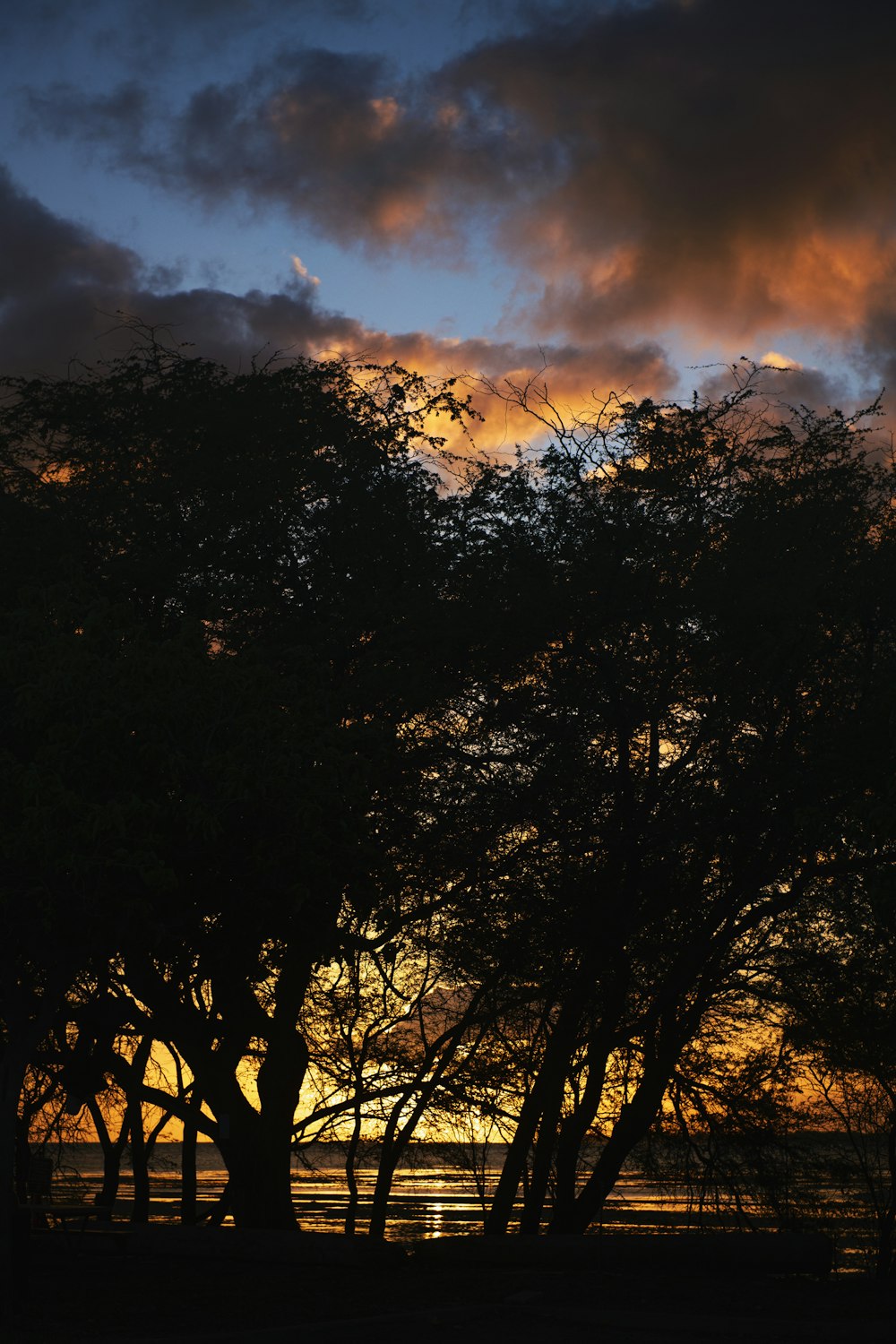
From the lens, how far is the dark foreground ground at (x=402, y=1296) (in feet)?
37.7

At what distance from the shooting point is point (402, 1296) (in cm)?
1395

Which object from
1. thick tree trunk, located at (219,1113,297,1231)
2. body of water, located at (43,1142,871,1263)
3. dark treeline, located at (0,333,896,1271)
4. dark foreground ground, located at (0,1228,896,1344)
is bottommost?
body of water, located at (43,1142,871,1263)

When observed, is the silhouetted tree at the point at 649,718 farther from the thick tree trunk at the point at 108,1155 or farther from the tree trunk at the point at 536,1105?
the thick tree trunk at the point at 108,1155

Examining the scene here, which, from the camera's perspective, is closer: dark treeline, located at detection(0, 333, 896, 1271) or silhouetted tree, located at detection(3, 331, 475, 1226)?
silhouetted tree, located at detection(3, 331, 475, 1226)

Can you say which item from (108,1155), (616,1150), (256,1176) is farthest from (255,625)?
(108,1155)

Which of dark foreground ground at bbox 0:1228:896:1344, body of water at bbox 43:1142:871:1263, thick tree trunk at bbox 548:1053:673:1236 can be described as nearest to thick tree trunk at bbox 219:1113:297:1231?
dark foreground ground at bbox 0:1228:896:1344

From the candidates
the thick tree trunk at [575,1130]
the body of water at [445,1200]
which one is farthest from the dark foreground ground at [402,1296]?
the body of water at [445,1200]

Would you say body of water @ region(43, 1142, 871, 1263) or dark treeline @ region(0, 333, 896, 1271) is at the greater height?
dark treeline @ region(0, 333, 896, 1271)

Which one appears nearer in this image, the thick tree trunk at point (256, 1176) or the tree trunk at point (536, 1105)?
the thick tree trunk at point (256, 1176)

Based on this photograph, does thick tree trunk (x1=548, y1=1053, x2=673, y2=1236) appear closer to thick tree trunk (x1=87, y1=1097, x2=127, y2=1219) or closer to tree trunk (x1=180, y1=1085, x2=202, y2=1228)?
tree trunk (x1=180, y1=1085, x2=202, y2=1228)

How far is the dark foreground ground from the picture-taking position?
11.5 metres

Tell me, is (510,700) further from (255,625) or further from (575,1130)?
(575,1130)

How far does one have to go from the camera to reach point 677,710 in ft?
65.0

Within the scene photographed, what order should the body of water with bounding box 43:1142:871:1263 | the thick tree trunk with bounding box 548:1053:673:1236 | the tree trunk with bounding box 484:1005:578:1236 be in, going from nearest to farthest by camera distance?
1. the thick tree trunk with bounding box 548:1053:673:1236
2. the tree trunk with bounding box 484:1005:578:1236
3. the body of water with bounding box 43:1142:871:1263
